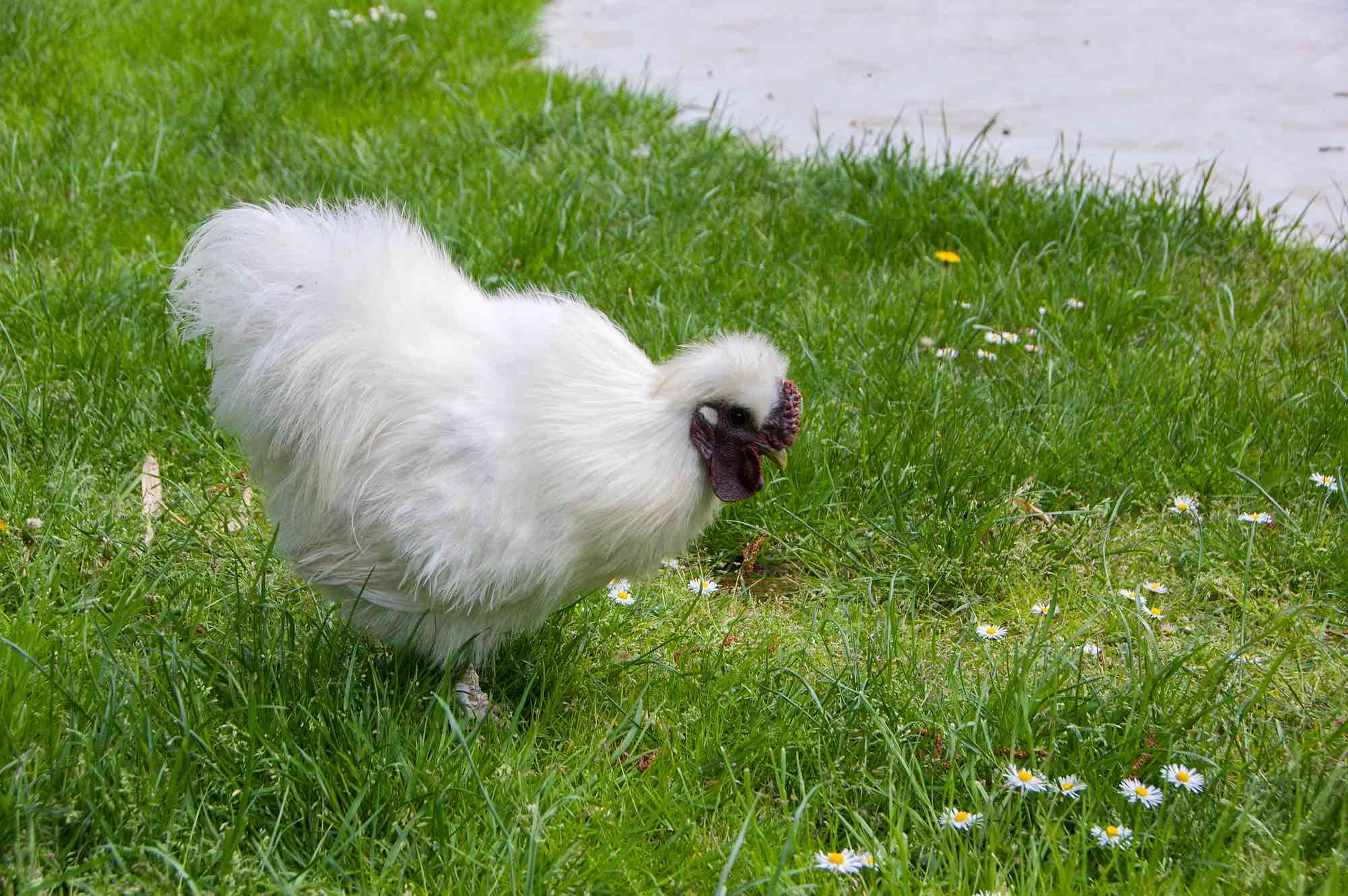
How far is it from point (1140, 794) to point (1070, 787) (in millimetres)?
129

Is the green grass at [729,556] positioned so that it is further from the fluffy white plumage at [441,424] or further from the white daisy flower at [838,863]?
the fluffy white plumage at [441,424]

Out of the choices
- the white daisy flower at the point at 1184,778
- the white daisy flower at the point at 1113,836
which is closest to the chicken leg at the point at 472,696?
the white daisy flower at the point at 1113,836

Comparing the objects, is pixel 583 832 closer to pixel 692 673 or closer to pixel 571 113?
pixel 692 673

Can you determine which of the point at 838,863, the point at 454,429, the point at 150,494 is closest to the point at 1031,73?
the point at 150,494

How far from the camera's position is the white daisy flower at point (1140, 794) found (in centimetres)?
244

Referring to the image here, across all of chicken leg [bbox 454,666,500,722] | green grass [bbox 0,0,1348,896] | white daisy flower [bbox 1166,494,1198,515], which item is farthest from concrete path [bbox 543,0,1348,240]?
chicken leg [bbox 454,666,500,722]

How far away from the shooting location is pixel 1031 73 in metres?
6.86

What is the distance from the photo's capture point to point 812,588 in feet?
11.4

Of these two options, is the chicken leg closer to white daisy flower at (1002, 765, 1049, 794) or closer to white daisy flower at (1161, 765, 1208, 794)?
white daisy flower at (1002, 765, 1049, 794)

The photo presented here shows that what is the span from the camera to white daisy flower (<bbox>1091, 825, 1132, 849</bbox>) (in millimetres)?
2346

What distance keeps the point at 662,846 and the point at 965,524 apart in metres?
1.44

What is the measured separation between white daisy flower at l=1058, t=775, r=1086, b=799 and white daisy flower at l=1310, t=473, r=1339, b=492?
1.55m

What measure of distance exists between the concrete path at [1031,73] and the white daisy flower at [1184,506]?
202cm

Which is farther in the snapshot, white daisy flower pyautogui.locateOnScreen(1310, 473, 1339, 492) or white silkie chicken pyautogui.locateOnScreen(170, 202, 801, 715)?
white daisy flower pyautogui.locateOnScreen(1310, 473, 1339, 492)
